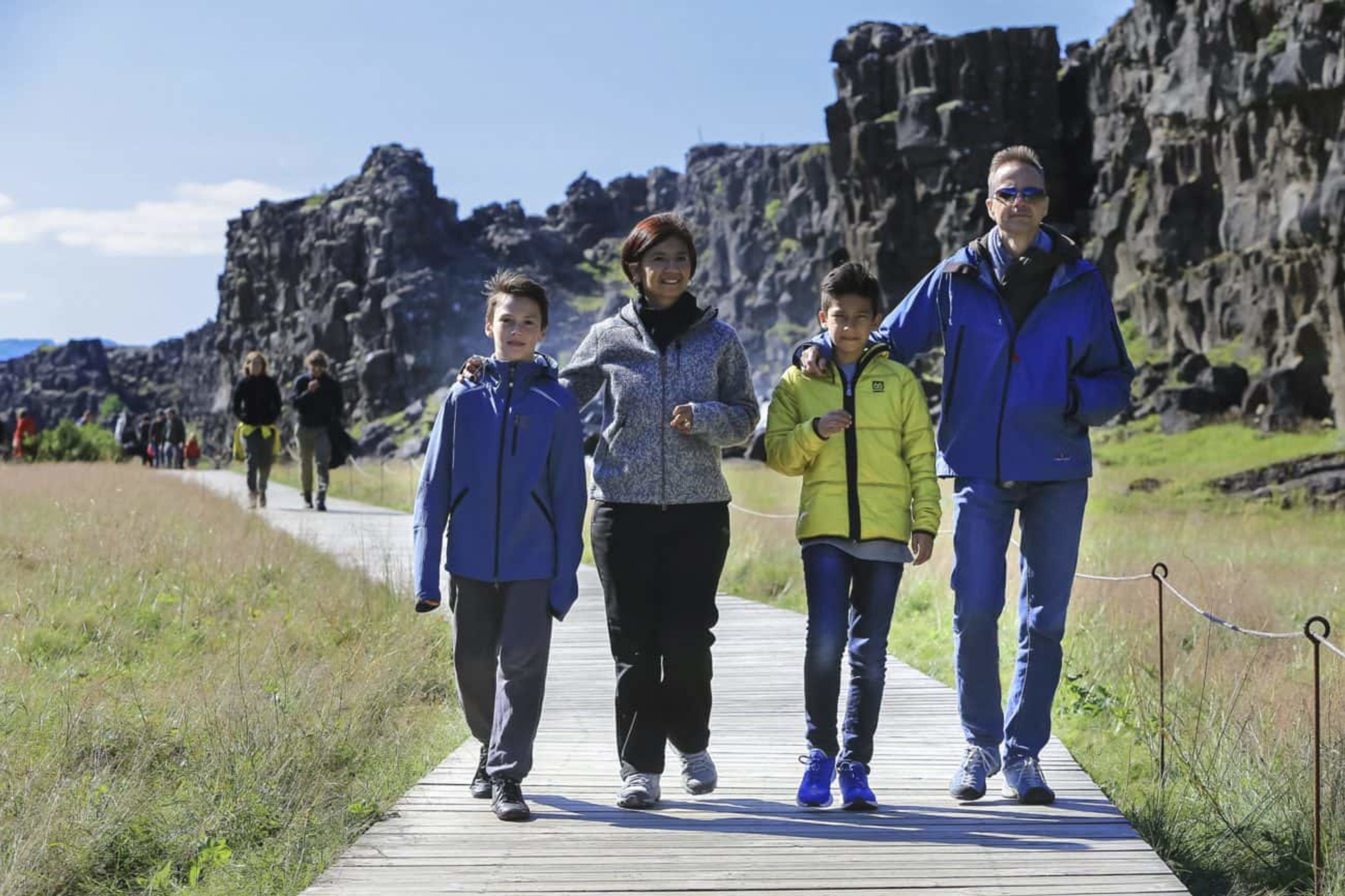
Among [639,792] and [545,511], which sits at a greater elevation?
[545,511]

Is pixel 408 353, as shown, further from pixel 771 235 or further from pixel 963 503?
pixel 963 503

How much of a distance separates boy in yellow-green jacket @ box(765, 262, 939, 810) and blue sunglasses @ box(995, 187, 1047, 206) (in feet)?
1.79

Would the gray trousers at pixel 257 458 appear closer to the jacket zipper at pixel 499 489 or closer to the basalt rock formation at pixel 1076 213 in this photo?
the basalt rock formation at pixel 1076 213

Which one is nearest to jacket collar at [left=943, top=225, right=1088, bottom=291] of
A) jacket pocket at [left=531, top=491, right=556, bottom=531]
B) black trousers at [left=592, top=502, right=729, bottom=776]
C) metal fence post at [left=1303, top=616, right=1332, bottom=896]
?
black trousers at [left=592, top=502, right=729, bottom=776]

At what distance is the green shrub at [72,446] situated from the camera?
3089cm

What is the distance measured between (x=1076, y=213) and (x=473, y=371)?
75209 millimetres

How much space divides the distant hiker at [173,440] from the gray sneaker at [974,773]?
3316 cm

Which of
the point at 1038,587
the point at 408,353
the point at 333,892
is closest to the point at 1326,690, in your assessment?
the point at 1038,587

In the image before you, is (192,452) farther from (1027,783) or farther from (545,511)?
(1027,783)

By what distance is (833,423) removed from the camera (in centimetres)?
471

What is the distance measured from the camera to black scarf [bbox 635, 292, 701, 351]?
16.3 ft

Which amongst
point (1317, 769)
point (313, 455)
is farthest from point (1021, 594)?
point (313, 455)

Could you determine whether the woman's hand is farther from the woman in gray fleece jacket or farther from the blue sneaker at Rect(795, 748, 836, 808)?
the blue sneaker at Rect(795, 748, 836, 808)

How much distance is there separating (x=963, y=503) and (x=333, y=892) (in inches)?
95.9
